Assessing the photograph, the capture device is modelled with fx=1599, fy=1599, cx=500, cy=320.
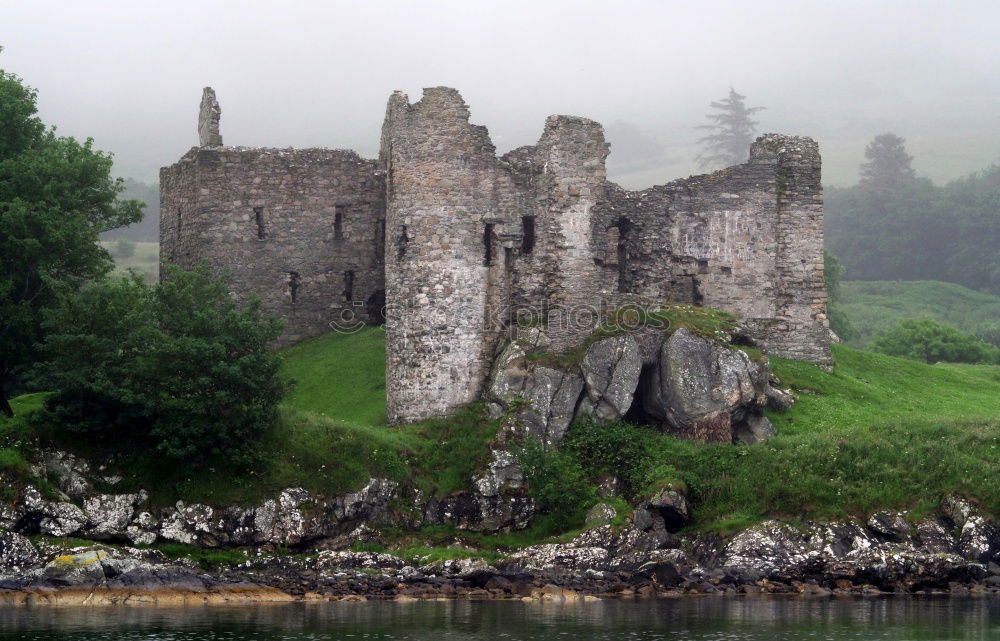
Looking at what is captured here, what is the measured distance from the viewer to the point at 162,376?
39.4m

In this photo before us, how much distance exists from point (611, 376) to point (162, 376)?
11.8 metres

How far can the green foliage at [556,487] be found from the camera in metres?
39.8

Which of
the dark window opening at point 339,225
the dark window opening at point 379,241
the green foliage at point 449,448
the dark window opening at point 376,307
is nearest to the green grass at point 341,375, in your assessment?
the dark window opening at point 376,307

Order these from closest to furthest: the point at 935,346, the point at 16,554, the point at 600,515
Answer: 1. the point at 16,554
2. the point at 600,515
3. the point at 935,346

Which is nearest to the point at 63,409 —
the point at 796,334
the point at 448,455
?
the point at 448,455

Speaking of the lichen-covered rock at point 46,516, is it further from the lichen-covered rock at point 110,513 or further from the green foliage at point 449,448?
the green foliage at point 449,448

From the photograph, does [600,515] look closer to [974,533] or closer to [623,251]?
[974,533]

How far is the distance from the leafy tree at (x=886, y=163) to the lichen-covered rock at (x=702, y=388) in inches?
3674

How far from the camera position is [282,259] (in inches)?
1984

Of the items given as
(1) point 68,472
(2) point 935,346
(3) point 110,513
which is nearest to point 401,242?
(1) point 68,472

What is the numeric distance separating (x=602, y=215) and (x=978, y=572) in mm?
14449

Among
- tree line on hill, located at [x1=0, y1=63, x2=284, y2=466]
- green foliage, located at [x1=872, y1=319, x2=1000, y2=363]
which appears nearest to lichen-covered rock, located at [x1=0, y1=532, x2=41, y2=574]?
tree line on hill, located at [x1=0, y1=63, x2=284, y2=466]

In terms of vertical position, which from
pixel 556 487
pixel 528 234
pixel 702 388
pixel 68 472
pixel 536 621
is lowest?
pixel 536 621

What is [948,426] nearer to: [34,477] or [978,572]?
[978,572]
